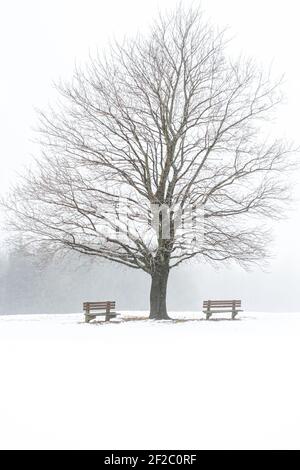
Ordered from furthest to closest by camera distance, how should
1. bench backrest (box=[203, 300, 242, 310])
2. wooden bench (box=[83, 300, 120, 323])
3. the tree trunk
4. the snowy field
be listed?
bench backrest (box=[203, 300, 242, 310])
the tree trunk
wooden bench (box=[83, 300, 120, 323])
the snowy field

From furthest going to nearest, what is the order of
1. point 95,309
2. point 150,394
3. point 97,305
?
point 97,305, point 95,309, point 150,394

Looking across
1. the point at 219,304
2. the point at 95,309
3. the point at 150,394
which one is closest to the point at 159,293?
the point at 95,309

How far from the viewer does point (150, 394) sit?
677 centimetres

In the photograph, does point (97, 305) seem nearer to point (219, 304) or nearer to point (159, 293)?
point (159, 293)

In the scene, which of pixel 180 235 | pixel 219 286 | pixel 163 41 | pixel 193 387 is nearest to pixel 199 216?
pixel 180 235

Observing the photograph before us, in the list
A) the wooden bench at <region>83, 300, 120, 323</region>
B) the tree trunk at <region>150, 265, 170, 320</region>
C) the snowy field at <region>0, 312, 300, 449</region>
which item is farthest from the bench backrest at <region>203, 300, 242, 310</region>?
the snowy field at <region>0, 312, 300, 449</region>

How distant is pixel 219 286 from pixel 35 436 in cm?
11169

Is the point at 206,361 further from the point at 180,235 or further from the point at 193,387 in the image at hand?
the point at 180,235

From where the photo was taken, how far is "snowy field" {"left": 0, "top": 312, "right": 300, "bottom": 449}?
5129 millimetres

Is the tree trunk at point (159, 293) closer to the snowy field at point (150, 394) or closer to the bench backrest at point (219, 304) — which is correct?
the bench backrest at point (219, 304)

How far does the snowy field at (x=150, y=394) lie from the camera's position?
5129 millimetres

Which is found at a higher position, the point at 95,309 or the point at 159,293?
the point at 159,293

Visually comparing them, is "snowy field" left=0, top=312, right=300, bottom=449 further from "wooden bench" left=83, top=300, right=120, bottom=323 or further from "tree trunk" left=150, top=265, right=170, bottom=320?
"tree trunk" left=150, top=265, right=170, bottom=320

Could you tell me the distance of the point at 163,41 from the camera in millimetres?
20094
